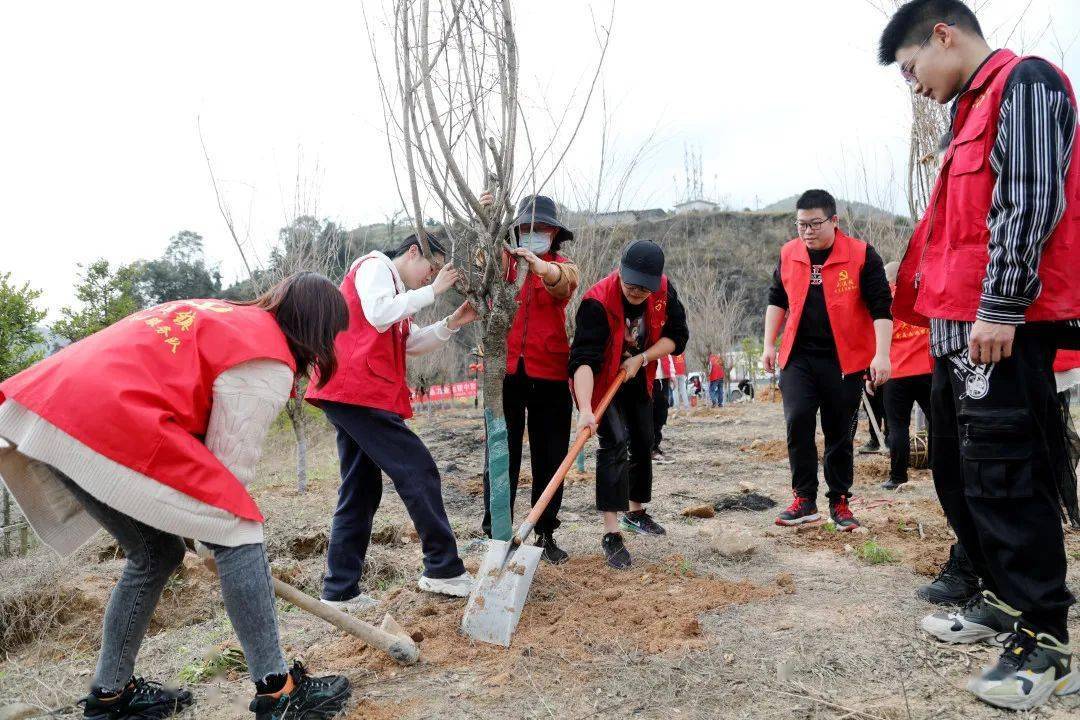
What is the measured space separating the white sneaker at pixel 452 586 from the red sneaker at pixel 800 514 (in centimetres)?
183

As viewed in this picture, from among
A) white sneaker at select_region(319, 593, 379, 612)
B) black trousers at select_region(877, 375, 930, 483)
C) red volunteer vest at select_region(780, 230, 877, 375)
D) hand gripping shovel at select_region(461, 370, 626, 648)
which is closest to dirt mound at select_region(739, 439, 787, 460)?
black trousers at select_region(877, 375, 930, 483)

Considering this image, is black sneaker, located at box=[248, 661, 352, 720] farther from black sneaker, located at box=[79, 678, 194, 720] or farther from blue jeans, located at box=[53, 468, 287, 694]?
black sneaker, located at box=[79, 678, 194, 720]

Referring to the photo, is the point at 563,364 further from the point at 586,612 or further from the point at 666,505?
the point at 666,505

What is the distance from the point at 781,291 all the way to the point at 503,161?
2070 mm

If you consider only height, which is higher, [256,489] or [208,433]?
[208,433]

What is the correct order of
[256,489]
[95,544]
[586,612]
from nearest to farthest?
[586,612], [95,544], [256,489]

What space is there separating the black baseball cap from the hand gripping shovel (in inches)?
49.0

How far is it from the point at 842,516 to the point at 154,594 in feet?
10.8

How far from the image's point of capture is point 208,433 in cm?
196

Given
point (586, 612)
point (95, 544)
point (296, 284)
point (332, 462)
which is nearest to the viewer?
point (296, 284)

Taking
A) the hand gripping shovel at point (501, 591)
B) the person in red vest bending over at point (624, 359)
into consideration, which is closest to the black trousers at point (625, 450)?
the person in red vest bending over at point (624, 359)

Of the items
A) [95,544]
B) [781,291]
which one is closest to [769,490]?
[781,291]

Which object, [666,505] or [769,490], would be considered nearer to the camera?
[666,505]

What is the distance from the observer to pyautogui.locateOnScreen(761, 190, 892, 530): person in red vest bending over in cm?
387
